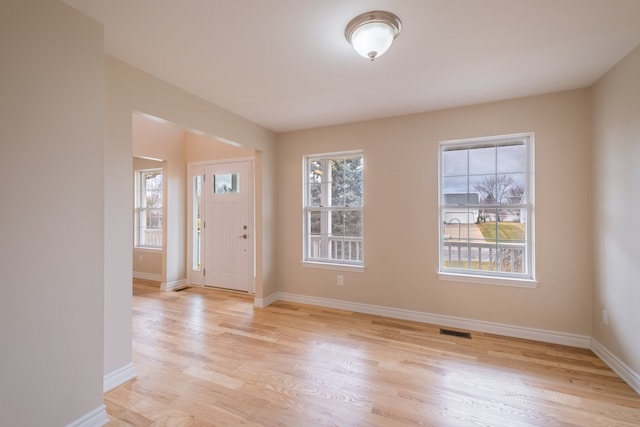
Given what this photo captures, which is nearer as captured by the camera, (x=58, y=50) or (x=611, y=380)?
(x=58, y=50)

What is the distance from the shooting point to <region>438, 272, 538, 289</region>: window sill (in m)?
2.89

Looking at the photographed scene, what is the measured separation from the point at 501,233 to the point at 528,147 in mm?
982

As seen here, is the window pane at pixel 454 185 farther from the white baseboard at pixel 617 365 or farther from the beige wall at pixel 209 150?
the beige wall at pixel 209 150

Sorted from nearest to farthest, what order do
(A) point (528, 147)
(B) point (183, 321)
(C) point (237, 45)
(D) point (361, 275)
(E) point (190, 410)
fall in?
(E) point (190, 410)
(C) point (237, 45)
(A) point (528, 147)
(B) point (183, 321)
(D) point (361, 275)

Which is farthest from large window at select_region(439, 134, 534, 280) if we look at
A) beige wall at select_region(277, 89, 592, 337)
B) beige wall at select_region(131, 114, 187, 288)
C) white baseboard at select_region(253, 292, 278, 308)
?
beige wall at select_region(131, 114, 187, 288)

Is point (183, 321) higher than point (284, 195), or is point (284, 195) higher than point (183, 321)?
point (284, 195)

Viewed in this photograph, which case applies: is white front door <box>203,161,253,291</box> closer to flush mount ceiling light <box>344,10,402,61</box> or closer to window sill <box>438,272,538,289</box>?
window sill <box>438,272,538,289</box>

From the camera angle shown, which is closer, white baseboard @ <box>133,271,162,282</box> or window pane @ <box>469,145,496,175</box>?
window pane @ <box>469,145,496,175</box>

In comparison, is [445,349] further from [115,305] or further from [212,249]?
[212,249]

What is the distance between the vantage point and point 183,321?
10.9 ft

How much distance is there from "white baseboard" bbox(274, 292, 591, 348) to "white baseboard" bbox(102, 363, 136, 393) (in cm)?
222

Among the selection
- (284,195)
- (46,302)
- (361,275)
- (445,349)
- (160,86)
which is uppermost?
(160,86)

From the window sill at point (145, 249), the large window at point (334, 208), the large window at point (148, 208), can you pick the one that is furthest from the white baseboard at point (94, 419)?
the large window at point (148, 208)

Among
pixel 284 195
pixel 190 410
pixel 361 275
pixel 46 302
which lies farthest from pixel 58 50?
pixel 361 275
